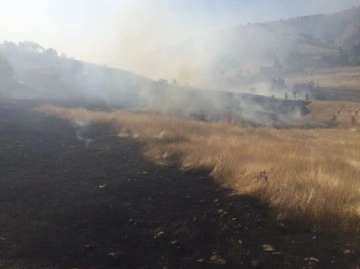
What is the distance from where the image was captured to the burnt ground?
21.1 feet

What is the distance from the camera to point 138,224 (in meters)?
8.30

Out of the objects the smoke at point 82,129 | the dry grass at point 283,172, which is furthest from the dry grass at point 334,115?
the dry grass at point 283,172

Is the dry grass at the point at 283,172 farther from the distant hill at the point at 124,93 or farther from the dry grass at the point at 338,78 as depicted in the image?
the dry grass at the point at 338,78

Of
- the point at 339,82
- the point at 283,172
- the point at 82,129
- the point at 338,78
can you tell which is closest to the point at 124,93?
the point at 82,129

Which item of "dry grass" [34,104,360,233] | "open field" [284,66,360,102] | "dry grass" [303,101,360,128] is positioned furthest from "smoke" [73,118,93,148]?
"open field" [284,66,360,102]

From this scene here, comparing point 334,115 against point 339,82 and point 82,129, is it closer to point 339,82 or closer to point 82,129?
point 82,129

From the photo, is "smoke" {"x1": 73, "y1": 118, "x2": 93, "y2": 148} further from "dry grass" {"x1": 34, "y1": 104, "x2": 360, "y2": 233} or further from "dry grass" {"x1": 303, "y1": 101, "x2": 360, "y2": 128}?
"dry grass" {"x1": 303, "y1": 101, "x2": 360, "y2": 128}

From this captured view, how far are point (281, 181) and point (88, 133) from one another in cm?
1513

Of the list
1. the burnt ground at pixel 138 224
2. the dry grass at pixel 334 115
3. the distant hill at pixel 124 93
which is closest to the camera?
the burnt ground at pixel 138 224

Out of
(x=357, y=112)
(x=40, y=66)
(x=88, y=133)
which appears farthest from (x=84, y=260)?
(x=40, y=66)

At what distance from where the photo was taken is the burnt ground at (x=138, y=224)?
6.43 meters

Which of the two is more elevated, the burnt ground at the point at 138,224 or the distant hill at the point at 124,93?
the distant hill at the point at 124,93

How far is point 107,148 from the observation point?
17.5 metres

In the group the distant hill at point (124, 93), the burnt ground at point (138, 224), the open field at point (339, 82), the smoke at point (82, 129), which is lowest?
the burnt ground at point (138, 224)
